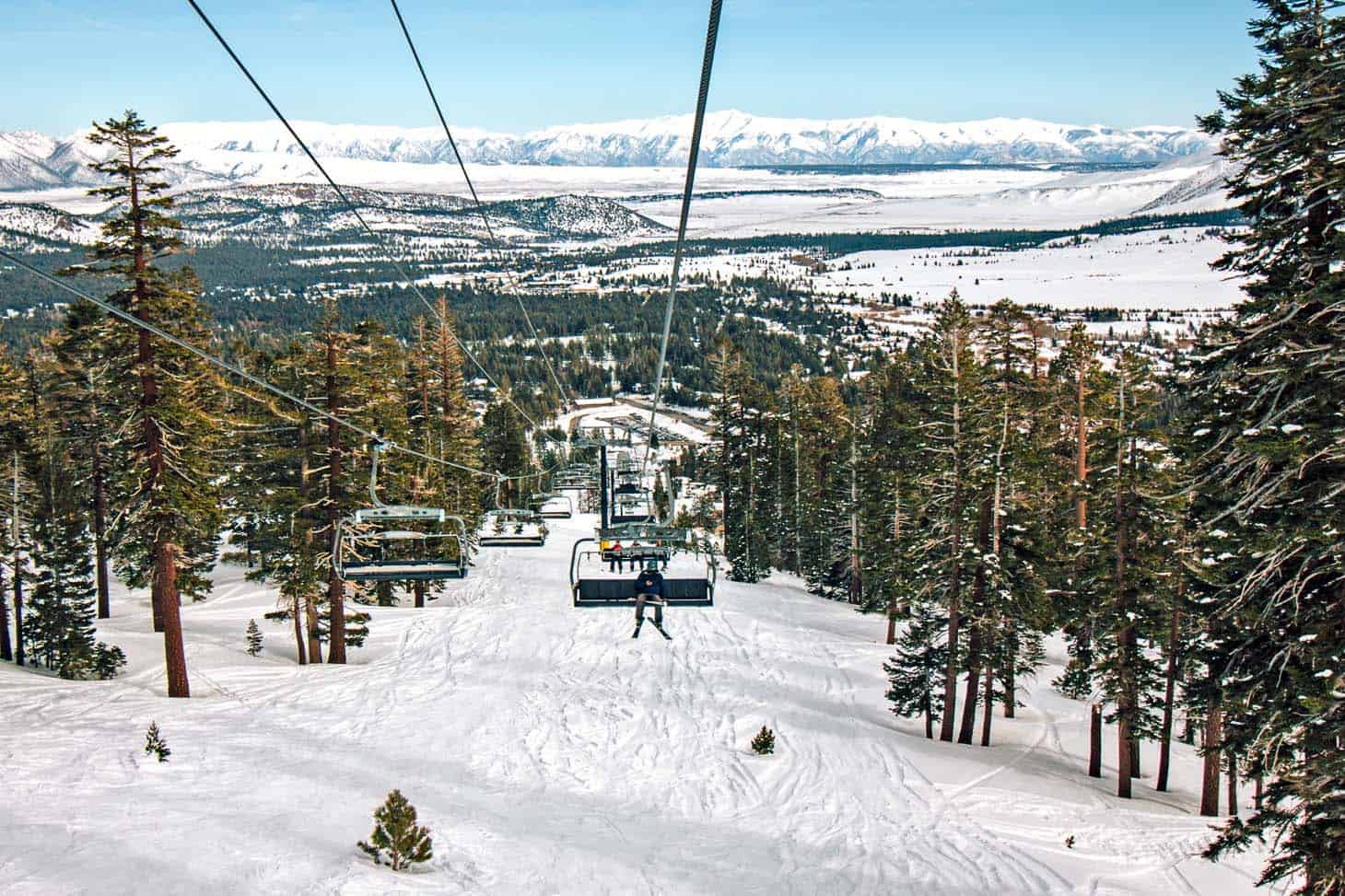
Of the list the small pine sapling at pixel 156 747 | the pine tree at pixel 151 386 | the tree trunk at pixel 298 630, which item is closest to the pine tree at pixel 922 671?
the small pine sapling at pixel 156 747

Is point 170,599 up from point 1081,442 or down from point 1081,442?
down

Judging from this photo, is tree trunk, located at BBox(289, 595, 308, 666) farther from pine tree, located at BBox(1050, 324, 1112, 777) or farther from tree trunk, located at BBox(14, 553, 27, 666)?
pine tree, located at BBox(1050, 324, 1112, 777)

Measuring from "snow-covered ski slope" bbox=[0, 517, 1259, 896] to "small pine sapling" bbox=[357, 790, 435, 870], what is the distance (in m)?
0.44

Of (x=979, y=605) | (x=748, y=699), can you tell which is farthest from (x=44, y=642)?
(x=979, y=605)

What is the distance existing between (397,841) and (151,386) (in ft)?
48.2

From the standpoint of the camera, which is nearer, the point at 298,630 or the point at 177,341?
the point at 177,341

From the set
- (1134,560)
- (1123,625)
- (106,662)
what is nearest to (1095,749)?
(1123,625)

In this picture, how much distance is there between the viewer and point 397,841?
14.9 meters

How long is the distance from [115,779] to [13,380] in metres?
21.3

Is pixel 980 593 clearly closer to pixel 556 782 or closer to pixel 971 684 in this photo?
pixel 971 684

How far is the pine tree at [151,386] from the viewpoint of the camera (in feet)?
72.1

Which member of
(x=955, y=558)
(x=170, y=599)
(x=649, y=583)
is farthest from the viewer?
(x=955, y=558)

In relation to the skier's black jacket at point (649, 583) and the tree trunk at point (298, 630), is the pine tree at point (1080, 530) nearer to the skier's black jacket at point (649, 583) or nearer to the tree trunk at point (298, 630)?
the skier's black jacket at point (649, 583)

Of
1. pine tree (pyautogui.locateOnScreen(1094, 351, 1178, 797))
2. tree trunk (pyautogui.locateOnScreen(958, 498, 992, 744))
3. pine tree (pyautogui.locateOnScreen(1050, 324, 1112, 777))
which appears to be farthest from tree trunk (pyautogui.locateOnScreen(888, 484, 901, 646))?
pine tree (pyautogui.locateOnScreen(1094, 351, 1178, 797))
